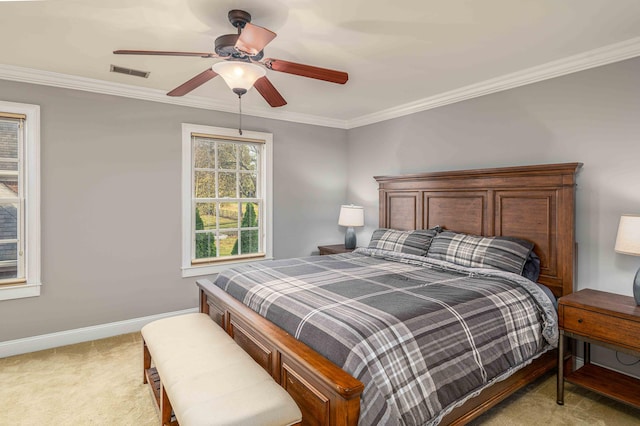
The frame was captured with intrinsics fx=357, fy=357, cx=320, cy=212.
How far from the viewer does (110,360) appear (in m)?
3.05

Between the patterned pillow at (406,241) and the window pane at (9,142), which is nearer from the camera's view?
the window pane at (9,142)

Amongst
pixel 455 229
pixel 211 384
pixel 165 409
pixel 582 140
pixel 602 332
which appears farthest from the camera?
pixel 455 229

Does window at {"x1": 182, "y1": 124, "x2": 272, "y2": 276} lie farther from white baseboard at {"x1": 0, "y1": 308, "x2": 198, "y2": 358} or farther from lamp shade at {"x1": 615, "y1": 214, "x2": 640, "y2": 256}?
lamp shade at {"x1": 615, "y1": 214, "x2": 640, "y2": 256}

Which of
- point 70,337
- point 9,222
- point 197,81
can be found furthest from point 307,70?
point 70,337

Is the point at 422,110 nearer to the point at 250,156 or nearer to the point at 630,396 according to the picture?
the point at 250,156

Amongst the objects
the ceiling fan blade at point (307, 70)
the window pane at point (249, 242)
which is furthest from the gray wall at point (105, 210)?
the ceiling fan blade at point (307, 70)

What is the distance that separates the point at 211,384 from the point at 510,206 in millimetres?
2848

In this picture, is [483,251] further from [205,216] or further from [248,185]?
[205,216]

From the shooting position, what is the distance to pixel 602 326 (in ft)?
7.56

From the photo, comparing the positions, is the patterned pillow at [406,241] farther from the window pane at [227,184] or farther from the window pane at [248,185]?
the window pane at [227,184]

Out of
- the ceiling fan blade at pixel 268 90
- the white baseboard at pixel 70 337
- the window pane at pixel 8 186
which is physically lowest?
the white baseboard at pixel 70 337

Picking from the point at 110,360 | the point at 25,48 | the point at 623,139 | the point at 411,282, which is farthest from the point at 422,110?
the point at 110,360

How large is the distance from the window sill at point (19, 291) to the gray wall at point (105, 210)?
0.05 metres

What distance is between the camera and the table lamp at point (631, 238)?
90.4 inches
